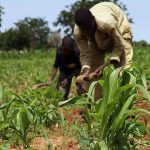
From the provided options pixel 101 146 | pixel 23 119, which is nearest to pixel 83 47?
pixel 23 119

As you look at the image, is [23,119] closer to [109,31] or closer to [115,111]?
[115,111]

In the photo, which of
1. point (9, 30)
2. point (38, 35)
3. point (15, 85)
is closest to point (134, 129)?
point (15, 85)

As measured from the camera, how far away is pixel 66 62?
7742 mm

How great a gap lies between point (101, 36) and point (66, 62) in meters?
2.37

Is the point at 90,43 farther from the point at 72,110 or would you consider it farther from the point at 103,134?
the point at 103,134

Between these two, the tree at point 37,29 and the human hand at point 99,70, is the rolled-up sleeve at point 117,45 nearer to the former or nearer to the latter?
the human hand at point 99,70

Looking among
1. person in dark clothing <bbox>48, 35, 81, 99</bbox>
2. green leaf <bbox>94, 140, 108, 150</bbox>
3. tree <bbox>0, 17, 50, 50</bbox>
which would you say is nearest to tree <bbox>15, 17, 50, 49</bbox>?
tree <bbox>0, 17, 50, 50</bbox>

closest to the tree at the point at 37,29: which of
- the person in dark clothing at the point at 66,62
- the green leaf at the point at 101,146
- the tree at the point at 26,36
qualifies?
the tree at the point at 26,36

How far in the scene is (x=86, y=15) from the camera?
4918 millimetres

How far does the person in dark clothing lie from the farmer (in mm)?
1122

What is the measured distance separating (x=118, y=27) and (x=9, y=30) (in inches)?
2268

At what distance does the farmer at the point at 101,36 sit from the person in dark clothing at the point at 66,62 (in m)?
1.12

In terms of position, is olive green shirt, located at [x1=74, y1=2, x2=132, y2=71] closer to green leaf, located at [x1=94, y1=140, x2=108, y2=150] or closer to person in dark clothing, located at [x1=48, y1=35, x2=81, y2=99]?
person in dark clothing, located at [x1=48, y1=35, x2=81, y2=99]

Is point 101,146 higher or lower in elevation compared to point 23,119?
lower
